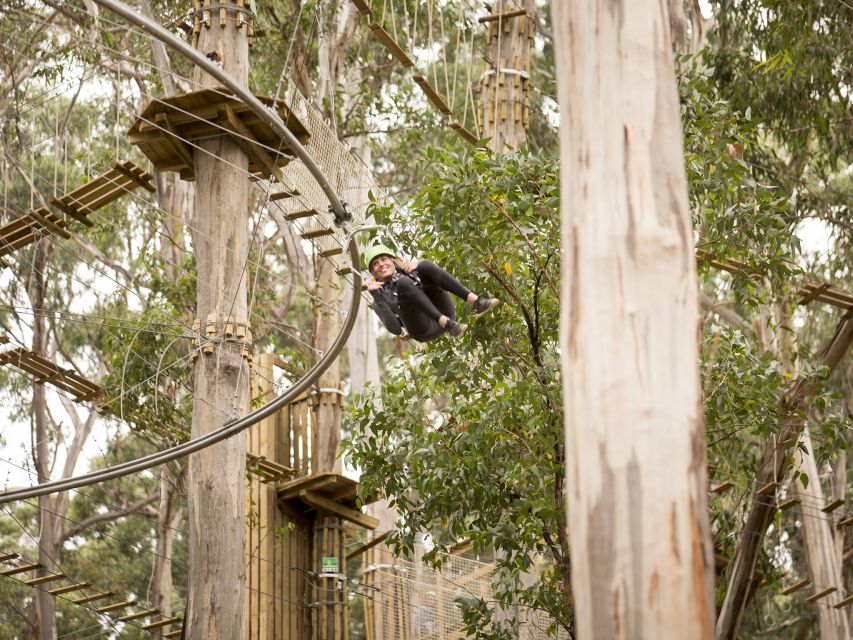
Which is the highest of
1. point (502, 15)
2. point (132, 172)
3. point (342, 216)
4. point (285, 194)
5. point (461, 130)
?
point (502, 15)

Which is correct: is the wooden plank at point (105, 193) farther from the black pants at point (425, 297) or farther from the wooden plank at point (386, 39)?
the black pants at point (425, 297)

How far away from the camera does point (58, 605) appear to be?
75.6 ft

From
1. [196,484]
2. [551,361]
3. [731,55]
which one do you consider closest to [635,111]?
[551,361]

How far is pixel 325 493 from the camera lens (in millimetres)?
12898

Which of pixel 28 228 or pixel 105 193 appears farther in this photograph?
pixel 28 228

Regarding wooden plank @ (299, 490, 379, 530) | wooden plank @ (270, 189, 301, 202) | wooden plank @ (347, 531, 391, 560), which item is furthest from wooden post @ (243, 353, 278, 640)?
wooden plank @ (270, 189, 301, 202)

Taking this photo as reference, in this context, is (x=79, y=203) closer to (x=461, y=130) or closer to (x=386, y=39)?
(x=386, y=39)

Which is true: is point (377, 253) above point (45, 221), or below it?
below

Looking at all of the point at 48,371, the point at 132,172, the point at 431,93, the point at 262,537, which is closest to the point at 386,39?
the point at 431,93

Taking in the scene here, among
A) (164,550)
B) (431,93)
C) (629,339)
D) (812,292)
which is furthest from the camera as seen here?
(164,550)

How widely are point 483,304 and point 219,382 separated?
2.01 meters

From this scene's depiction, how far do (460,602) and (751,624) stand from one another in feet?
42.3

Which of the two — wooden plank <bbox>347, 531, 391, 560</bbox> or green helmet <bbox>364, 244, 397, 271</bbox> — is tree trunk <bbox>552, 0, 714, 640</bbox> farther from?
wooden plank <bbox>347, 531, 391, 560</bbox>

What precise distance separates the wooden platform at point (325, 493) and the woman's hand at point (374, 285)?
5.22m
